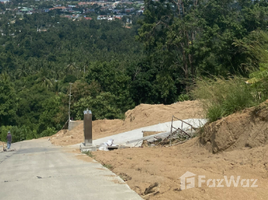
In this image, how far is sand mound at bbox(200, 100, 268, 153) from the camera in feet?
25.2

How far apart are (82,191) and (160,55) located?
103 feet

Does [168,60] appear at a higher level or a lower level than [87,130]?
higher

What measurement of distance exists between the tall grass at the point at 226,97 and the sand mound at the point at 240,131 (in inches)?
11.8

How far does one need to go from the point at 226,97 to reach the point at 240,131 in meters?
1.33

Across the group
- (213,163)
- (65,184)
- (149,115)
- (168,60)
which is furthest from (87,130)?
(168,60)

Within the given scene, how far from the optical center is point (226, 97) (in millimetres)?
9406

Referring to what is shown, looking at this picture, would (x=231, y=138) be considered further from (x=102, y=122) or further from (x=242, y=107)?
(x=102, y=122)

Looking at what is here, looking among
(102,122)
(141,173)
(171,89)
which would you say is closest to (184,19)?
(171,89)

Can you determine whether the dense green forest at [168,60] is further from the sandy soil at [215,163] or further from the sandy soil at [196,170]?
the sandy soil at [196,170]

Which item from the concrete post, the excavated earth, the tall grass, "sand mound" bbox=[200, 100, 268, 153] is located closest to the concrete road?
the excavated earth

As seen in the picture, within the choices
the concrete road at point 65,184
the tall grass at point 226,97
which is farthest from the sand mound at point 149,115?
the concrete road at point 65,184

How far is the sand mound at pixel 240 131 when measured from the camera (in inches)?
302

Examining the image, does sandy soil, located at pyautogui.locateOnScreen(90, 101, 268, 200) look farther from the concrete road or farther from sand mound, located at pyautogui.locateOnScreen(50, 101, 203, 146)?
sand mound, located at pyautogui.locateOnScreen(50, 101, 203, 146)

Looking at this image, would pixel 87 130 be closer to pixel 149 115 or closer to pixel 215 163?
pixel 215 163
